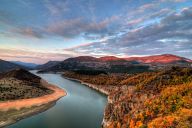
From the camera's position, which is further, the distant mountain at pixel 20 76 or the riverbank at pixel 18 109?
the distant mountain at pixel 20 76

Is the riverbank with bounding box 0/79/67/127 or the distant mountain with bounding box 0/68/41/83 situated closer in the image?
the riverbank with bounding box 0/79/67/127

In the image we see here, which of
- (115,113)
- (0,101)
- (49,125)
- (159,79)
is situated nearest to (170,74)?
(159,79)

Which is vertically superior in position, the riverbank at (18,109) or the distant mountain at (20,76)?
the distant mountain at (20,76)

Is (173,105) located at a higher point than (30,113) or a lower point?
higher

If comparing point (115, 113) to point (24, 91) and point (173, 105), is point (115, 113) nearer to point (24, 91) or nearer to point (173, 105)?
point (173, 105)

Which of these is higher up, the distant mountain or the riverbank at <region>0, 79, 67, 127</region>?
the distant mountain

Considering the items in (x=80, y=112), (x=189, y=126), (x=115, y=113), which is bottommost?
(x=80, y=112)

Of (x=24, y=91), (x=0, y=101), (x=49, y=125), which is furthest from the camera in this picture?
(x=24, y=91)

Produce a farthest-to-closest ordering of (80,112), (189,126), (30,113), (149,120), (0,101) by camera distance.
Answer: (0,101), (80,112), (30,113), (149,120), (189,126)

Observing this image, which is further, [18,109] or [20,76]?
[20,76]

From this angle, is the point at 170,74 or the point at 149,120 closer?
the point at 149,120
